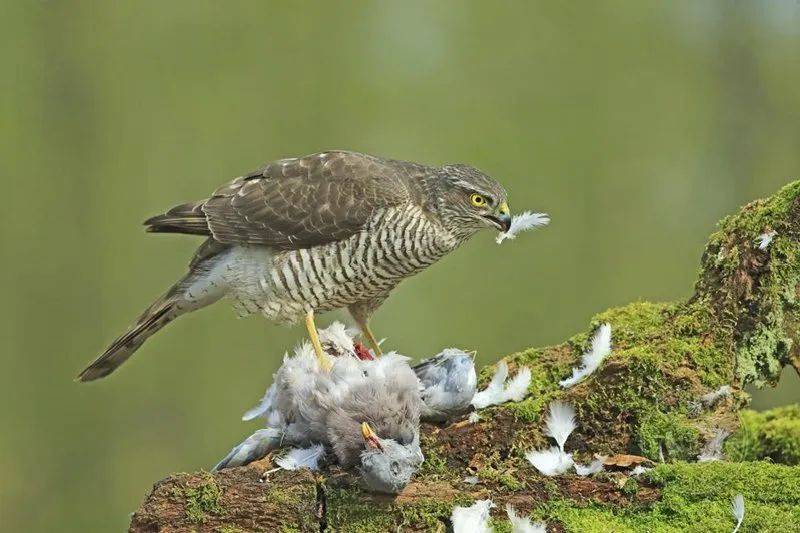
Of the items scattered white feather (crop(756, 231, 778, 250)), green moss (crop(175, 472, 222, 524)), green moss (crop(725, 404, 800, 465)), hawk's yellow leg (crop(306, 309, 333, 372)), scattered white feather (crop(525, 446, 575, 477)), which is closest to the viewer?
green moss (crop(175, 472, 222, 524))

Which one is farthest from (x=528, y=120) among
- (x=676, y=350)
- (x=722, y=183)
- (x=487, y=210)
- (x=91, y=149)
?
(x=676, y=350)

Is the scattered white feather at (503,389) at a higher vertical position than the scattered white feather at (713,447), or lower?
higher

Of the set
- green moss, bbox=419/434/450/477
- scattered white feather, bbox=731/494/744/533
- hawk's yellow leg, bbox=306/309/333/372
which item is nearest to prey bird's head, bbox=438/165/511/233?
hawk's yellow leg, bbox=306/309/333/372

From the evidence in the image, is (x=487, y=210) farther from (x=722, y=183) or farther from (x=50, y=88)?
(x=50, y=88)

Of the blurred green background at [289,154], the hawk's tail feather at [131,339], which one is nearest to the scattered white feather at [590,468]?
the hawk's tail feather at [131,339]

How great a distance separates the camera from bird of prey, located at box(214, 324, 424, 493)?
3.33 metres

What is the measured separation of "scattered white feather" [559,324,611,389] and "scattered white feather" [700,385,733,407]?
474 mm

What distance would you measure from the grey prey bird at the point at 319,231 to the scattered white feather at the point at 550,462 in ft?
5.26

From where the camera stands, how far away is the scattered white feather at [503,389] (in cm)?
400

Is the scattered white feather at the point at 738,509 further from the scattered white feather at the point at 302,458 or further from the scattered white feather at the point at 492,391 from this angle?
the scattered white feather at the point at 302,458

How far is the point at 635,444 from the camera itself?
12.1 ft

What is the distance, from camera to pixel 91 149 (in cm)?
1185

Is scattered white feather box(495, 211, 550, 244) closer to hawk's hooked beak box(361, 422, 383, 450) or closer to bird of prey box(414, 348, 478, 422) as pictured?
bird of prey box(414, 348, 478, 422)

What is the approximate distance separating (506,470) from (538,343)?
862cm
